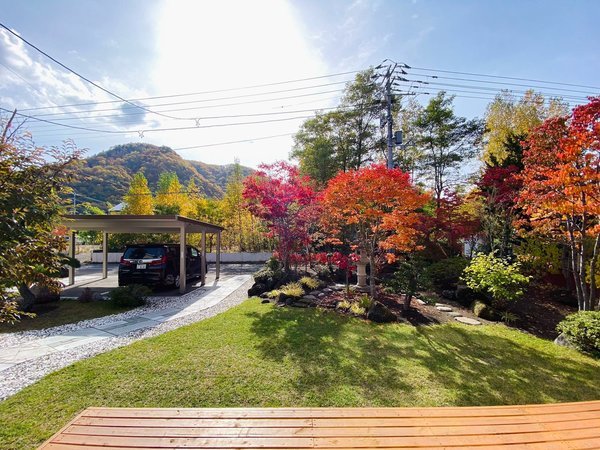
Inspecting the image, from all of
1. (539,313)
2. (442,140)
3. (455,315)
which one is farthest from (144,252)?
(442,140)

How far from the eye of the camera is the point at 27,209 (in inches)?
81.0

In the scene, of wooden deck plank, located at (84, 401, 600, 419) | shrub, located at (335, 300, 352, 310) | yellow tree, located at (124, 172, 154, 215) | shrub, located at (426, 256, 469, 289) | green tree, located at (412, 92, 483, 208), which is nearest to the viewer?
wooden deck plank, located at (84, 401, 600, 419)

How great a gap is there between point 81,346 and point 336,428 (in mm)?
4031

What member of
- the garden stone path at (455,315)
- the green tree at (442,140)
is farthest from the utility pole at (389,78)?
the garden stone path at (455,315)

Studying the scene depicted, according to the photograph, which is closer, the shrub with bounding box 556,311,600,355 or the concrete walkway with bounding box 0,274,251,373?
the concrete walkway with bounding box 0,274,251,373

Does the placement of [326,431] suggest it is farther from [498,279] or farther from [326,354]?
[498,279]

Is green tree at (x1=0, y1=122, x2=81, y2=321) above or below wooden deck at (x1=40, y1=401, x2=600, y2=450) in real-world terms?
above

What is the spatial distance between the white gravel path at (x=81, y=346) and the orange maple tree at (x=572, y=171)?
6.78m

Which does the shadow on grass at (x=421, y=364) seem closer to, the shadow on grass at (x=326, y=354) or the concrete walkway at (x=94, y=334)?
the shadow on grass at (x=326, y=354)

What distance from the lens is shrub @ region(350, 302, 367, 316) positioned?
535 centimetres

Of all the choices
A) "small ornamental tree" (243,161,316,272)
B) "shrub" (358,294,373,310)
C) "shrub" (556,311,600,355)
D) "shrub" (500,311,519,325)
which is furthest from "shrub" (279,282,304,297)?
"shrub" (556,311,600,355)

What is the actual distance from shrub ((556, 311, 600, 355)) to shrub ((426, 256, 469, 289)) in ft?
10.5

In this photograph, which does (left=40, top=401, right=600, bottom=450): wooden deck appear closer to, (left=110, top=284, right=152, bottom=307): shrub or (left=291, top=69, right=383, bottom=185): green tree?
(left=110, top=284, right=152, bottom=307): shrub

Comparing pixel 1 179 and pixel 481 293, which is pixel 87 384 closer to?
pixel 1 179
